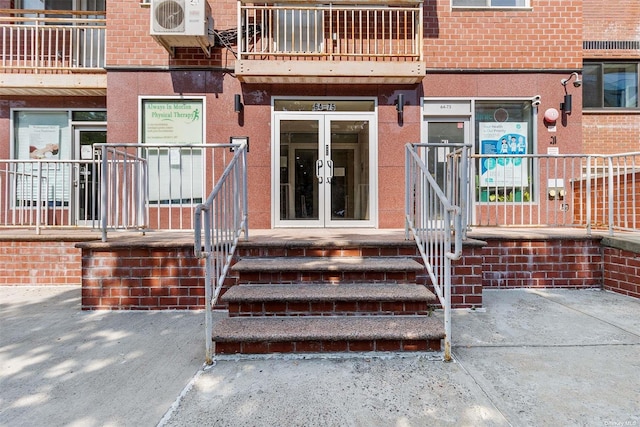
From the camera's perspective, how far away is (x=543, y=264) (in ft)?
14.8

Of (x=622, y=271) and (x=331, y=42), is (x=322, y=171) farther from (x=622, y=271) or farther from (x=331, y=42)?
(x=622, y=271)

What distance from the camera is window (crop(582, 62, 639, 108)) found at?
8.31m

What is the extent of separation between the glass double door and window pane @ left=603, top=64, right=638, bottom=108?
6377 millimetres

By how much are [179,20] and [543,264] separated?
6.38m

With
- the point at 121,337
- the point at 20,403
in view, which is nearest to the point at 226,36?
the point at 121,337

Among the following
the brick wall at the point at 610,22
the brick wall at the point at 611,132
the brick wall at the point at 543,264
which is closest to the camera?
the brick wall at the point at 543,264

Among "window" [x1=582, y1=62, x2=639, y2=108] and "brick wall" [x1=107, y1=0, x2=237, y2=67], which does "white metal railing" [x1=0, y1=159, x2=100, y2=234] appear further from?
"window" [x1=582, y1=62, x2=639, y2=108]

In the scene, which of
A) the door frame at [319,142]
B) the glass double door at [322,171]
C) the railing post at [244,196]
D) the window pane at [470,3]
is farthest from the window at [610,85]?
the railing post at [244,196]

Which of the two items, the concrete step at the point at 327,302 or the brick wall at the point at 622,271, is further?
the brick wall at the point at 622,271

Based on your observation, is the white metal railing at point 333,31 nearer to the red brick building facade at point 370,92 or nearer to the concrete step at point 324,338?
the red brick building facade at point 370,92

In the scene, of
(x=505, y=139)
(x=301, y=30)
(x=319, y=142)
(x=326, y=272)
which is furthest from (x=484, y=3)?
(x=326, y=272)

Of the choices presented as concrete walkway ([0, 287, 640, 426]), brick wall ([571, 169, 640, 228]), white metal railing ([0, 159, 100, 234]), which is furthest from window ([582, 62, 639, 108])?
white metal railing ([0, 159, 100, 234])

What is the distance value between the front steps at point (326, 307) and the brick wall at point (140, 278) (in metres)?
0.64

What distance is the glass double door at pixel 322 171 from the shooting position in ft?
20.4
